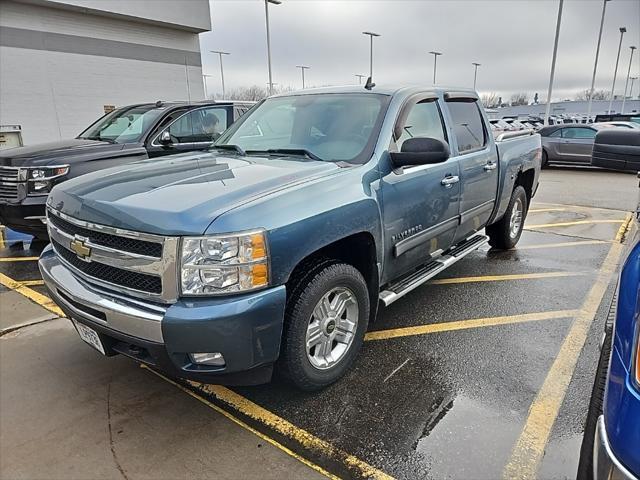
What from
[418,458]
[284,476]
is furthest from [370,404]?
[284,476]

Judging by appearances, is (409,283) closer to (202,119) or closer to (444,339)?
(444,339)

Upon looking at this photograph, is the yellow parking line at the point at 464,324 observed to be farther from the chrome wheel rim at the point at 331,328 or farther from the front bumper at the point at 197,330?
the front bumper at the point at 197,330

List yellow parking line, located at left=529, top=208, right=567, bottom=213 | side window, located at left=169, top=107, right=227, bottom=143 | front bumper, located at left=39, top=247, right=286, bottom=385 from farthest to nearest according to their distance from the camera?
1. yellow parking line, located at left=529, top=208, right=567, bottom=213
2. side window, located at left=169, top=107, right=227, bottom=143
3. front bumper, located at left=39, top=247, right=286, bottom=385

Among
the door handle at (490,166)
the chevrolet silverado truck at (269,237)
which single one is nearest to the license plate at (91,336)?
the chevrolet silverado truck at (269,237)

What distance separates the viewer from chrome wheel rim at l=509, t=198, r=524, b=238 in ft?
19.6

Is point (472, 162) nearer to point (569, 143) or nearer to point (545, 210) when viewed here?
point (545, 210)

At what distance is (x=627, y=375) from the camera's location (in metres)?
1.39

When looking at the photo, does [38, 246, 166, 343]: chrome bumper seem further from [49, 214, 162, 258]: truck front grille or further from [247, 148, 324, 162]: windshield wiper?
[247, 148, 324, 162]: windshield wiper

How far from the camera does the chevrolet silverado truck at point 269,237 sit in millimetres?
2252

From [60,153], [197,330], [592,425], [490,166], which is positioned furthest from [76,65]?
[592,425]

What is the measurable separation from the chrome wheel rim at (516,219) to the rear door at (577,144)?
456 inches

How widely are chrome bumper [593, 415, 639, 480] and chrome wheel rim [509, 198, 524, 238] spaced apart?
4.82 m

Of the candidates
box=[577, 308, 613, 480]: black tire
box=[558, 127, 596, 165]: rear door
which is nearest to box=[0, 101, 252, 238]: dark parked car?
box=[577, 308, 613, 480]: black tire

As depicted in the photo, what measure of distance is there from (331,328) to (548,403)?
144cm
